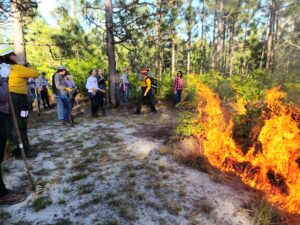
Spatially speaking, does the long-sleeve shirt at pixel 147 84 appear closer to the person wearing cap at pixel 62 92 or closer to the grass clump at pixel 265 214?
the person wearing cap at pixel 62 92

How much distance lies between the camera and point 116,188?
13.2ft

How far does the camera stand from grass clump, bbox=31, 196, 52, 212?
11.3ft

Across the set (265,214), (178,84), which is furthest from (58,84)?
(265,214)

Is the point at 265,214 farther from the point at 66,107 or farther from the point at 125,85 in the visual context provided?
the point at 125,85

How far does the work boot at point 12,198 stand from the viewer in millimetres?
3482

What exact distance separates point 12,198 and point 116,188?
153cm

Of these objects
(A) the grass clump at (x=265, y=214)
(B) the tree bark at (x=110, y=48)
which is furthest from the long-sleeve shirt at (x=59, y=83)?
(A) the grass clump at (x=265, y=214)

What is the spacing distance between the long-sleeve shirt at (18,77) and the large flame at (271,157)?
414 centimetres

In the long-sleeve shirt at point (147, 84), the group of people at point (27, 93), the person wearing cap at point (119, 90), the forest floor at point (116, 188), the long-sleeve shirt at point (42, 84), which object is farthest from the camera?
the person wearing cap at point (119, 90)

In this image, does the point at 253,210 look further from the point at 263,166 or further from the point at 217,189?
the point at 263,166

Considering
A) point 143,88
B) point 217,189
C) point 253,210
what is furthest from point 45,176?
point 143,88

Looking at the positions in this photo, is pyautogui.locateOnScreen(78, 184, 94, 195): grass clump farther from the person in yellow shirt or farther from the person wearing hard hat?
the person in yellow shirt

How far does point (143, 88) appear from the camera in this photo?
32.2 feet

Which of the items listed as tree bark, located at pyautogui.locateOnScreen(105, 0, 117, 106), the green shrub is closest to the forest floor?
the green shrub
